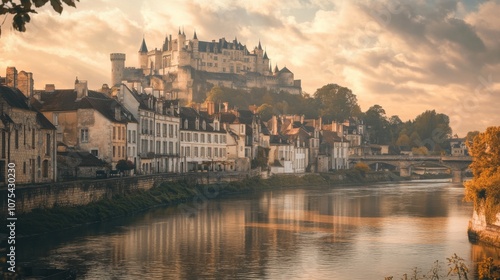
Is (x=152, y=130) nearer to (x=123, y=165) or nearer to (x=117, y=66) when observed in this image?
(x=123, y=165)

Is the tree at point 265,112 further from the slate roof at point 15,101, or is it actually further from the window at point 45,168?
the slate roof at point 15,101

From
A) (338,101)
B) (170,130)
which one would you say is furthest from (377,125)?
(170,130)

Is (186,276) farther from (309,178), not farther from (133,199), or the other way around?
(309,178)

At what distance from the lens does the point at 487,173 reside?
37.8 meters

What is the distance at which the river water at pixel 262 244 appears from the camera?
99.3 feet

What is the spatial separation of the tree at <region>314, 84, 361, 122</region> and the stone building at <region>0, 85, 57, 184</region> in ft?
396

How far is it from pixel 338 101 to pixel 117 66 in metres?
53.5

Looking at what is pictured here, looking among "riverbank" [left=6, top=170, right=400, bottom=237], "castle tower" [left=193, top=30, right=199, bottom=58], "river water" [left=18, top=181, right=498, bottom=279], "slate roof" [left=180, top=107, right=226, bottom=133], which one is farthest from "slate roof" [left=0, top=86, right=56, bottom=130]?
"castle tower" [left=193, top=30, right=199, bottom=58]

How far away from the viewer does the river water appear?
3028cm

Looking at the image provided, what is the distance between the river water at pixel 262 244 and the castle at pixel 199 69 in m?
112

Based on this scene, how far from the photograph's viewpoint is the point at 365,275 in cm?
2931

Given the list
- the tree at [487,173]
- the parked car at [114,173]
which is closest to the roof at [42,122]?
→ the parked car at [114,173]

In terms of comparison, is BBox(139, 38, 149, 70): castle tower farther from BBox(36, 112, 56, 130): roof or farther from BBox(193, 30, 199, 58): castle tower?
BBox(36, 112, 56, 130): roof

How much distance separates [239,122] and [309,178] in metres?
15.4
